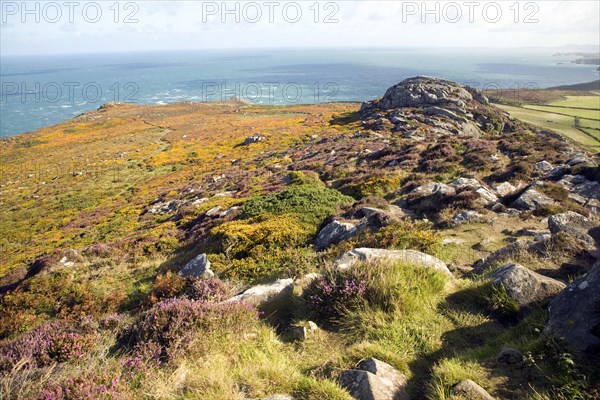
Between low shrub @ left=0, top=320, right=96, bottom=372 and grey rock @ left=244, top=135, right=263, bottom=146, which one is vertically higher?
grey rock @ left=244, top=135, right=263, bottom=146

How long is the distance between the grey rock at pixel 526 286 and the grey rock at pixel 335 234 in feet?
18.2

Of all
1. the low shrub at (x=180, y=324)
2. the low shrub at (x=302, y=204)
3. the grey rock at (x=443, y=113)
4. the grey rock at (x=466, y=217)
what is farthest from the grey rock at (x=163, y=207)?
the grey rock at (x=443, y=113)

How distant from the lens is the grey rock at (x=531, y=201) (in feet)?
40.7

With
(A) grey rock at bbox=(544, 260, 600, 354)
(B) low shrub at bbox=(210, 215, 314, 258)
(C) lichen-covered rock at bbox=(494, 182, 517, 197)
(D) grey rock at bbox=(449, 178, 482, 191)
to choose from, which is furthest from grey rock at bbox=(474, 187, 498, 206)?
(A) grey rock at bbox=(544, 260, 600, 354)

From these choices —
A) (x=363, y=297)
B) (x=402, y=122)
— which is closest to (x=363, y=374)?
(x=363, y=297)

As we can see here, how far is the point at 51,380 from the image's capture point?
4184 millimetres

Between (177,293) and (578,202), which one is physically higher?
(578,202)

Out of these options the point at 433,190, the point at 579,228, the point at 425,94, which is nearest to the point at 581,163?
the point at 433,190

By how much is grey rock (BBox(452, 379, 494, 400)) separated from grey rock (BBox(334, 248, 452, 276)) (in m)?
3.15

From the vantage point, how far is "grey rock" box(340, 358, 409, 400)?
13.4ft

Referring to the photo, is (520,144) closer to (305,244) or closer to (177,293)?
(305,244)

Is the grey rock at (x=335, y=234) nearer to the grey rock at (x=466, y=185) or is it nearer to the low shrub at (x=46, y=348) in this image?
the grey rock at (x=466, y=185)

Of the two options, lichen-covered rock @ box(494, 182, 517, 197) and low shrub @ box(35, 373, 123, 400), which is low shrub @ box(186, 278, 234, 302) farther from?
lichen-covered rock @ box(494, 182, 517, 197)

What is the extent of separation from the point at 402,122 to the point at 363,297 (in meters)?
44.0
